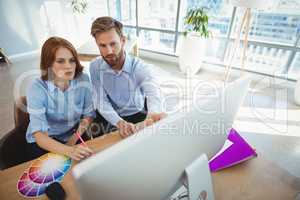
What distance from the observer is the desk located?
702 millimetres

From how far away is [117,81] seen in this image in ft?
4.34

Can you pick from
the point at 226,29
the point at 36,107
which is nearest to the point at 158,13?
the point at 226,29

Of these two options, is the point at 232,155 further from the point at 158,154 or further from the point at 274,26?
the point at 274,26

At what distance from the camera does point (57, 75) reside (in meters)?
1.10

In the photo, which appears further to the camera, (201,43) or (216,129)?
(201,43)

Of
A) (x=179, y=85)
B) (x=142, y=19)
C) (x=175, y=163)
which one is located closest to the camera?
(x=175, y=163)

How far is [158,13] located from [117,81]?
390cm

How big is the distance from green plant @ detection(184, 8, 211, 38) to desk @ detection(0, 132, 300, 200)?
306 cm

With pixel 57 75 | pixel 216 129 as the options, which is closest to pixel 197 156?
pixel 216 129

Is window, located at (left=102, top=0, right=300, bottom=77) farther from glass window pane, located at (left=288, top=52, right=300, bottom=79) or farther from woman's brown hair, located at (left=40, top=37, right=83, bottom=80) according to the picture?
woman's brown hair, located at (left=40, top=37, right=83, bottom=80)

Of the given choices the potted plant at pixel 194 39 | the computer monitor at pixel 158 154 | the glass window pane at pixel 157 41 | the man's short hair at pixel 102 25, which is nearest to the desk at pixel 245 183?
the computer monitor at pixel 158 154

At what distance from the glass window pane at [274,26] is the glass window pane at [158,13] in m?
1.47

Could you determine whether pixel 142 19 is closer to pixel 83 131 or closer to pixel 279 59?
pixel 279 59

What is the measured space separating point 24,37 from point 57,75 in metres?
4.05
